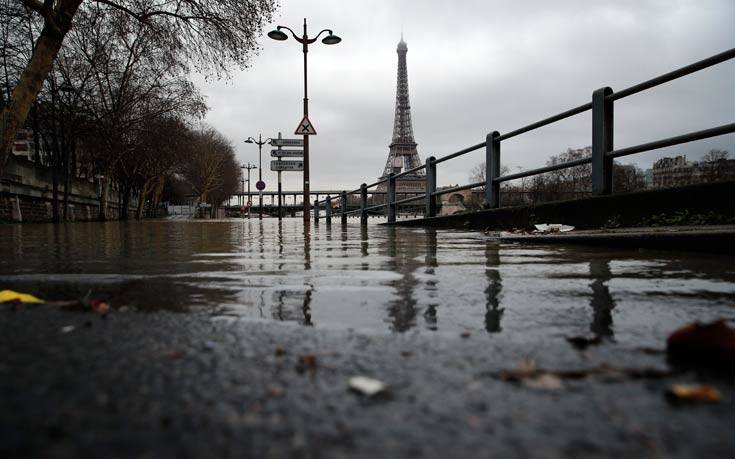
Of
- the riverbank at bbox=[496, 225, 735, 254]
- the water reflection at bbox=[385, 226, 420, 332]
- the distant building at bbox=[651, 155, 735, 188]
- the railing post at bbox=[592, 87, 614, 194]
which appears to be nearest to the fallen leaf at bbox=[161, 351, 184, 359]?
the water reflection at bbox=[385, 226, 420, 332]

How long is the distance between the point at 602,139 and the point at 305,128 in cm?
1488

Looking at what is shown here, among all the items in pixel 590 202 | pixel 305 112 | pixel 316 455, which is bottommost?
pixel 316 455

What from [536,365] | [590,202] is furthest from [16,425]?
[590,202]

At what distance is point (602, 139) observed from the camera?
5.17m

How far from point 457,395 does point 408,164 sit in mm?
69972

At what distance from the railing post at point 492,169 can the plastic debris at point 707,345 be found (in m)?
6.58

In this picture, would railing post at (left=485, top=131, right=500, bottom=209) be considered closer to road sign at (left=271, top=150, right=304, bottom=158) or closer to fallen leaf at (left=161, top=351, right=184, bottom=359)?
fallen leaf at (left=161, top=351, right=184, bottom=359)

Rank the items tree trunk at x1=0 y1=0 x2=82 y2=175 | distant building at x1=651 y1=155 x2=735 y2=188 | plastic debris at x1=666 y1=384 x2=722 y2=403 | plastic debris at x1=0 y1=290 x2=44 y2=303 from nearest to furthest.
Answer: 1. plastic debris at x1=666 y1=384 x2=722 y2=403
2. plastic debris at x1=0 y1=290 x2=44 y2=303
3. distant building at x1=651 y1=155 x2=735 y2=188
4. tree trunk at x1=0 y1=0 x2=82 y2=175

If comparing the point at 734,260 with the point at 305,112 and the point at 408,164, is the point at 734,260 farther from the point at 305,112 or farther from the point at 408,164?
the point at 408,164

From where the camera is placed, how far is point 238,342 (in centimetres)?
112

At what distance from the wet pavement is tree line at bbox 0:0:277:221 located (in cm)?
1127

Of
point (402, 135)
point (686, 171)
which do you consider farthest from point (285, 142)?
point (402, 135)

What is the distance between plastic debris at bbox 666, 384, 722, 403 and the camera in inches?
29.8

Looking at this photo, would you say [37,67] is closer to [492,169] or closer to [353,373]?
[492,169]
